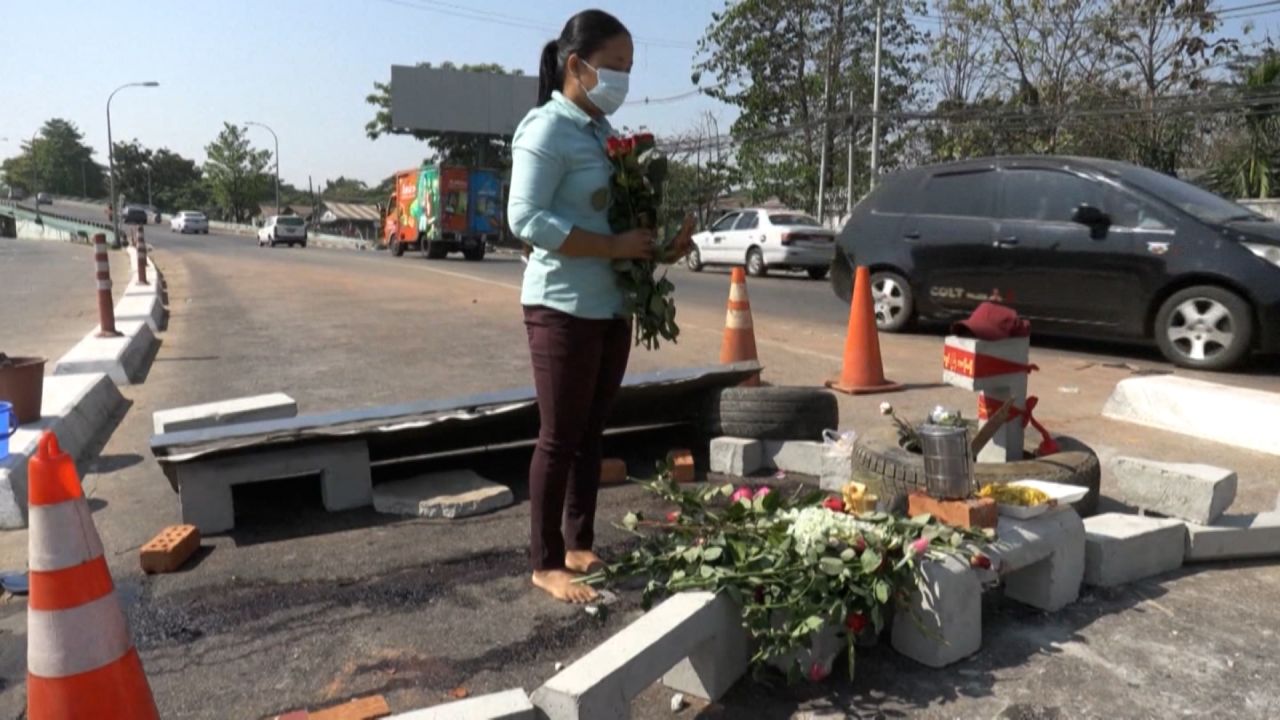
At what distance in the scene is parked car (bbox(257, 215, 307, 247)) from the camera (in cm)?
4481

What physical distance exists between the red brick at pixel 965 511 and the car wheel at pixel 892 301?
6.59m

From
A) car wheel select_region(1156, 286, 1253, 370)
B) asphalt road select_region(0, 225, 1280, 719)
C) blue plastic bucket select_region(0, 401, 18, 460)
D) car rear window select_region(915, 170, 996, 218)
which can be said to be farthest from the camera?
car rear window select_region(915, 170, 996, 218)

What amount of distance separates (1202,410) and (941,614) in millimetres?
3581

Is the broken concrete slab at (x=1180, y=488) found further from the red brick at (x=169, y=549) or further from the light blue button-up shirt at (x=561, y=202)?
the red brick at (x=169, y=549)

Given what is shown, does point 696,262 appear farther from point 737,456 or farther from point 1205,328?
point 737,456

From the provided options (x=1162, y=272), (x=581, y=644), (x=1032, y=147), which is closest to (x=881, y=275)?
(x=1162, y=272)

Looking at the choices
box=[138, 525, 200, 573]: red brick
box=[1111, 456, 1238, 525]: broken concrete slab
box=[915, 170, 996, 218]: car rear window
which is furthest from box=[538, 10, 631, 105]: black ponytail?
box=[915, 170, 996, 218]: car rear window

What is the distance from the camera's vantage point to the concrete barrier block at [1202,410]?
5.07m

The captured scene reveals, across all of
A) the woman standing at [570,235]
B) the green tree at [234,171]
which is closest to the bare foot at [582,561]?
Result: the woman standing at [570,235]

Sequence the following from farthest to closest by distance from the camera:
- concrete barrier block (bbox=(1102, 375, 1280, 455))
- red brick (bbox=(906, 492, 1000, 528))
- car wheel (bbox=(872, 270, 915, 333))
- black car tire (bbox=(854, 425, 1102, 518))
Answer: car wheel (bbox=(872, 270, 915, 333)), concrete barrier block (bbox=(1102, 375, 1280, 455)), black car tire (bbox=(854, 425, 1102, 518)), red brick (bbox=(906, 492, 1000, 528))

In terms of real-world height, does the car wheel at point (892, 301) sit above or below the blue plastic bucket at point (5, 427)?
above

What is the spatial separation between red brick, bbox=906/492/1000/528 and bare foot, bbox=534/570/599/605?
45.3 inches

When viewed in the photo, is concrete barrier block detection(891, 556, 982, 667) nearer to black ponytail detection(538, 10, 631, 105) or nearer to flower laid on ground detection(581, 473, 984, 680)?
flower laid on ground detection(581, 473, 984, 680)

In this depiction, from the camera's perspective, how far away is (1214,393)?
5363 millimetres
